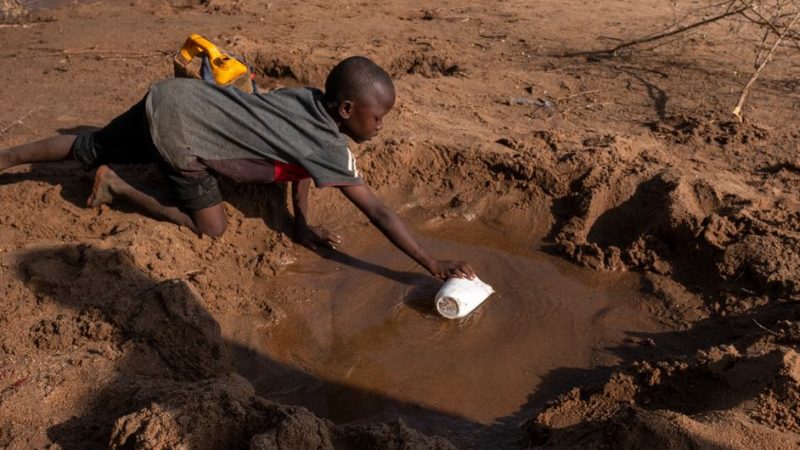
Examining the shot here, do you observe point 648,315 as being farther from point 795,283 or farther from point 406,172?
point 406,172

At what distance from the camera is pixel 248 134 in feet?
11.1

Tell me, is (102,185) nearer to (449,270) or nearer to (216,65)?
(216,65)

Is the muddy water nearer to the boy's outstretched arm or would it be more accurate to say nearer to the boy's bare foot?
the boy's outstretched arm

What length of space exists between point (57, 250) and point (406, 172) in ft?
6.33

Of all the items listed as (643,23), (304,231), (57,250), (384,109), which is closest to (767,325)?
(384,109)

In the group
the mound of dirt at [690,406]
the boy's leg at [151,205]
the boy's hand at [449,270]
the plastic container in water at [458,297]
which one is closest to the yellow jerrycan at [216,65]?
the boy's leg at [151,205]

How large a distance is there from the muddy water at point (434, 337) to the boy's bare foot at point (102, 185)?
941 millimetres

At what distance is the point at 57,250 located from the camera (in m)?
3.27

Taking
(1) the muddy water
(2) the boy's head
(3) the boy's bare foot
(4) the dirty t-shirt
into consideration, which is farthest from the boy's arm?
(3) the boy's bare foot

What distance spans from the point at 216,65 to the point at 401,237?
148 centimetres

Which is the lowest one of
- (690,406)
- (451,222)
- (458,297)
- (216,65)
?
(451,222)

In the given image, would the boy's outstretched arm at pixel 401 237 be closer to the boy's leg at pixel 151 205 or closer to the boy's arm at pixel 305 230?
the boy's arm at pixel 305 230

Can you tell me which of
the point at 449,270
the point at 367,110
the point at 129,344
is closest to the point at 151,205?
the point at 129,344

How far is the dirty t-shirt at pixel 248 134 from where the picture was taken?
328cm
